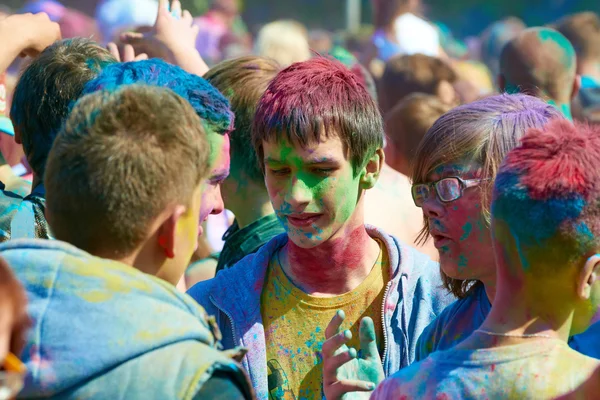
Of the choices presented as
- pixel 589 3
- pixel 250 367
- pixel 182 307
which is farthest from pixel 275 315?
pixel 589 3

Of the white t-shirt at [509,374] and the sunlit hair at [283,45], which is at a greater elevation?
the white t-shirt at [509,374]

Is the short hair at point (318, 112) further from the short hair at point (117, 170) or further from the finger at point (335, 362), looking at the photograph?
the short hair at point (117, 170)

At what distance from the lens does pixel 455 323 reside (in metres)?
2.80

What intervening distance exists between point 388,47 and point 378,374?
7494mm

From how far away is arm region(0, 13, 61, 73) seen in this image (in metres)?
3.84

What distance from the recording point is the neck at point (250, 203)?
12.1 ft

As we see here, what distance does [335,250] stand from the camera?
3.07 m

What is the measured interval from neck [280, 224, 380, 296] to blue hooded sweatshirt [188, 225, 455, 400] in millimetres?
107

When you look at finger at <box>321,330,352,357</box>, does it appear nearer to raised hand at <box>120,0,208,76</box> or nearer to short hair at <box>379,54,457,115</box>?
raised hand at <box>120,0,208,76</box>

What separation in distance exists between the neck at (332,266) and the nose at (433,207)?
346 millimetres

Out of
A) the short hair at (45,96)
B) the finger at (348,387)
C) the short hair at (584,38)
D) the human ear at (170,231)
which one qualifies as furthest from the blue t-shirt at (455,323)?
the short hair at (584,38)

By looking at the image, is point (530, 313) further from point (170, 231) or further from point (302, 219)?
point (302, 219)

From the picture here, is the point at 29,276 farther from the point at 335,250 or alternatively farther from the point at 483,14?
the point at 483,14

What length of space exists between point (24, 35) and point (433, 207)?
207 centimetres
